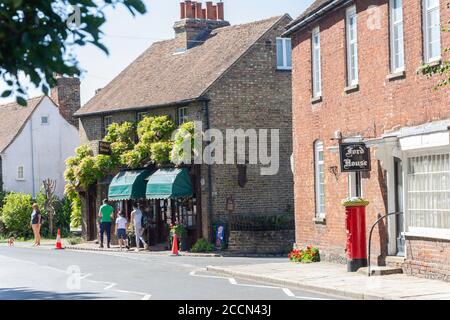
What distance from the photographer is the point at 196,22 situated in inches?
1688

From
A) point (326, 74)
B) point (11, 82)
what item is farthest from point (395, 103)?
point (11, 82)

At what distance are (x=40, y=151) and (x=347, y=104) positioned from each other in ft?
123

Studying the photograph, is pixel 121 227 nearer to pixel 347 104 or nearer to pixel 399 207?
pixel 347 104

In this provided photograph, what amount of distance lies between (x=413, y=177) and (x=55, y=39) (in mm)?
13462

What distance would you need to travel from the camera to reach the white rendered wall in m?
57.4

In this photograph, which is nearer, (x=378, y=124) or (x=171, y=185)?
(x=378, y=124)

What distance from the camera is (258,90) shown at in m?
37.4

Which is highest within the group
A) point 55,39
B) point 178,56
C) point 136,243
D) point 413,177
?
point 178,56

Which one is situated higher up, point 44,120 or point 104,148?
point 44,120

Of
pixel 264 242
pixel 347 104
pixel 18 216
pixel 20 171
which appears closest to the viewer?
pixel 347 104

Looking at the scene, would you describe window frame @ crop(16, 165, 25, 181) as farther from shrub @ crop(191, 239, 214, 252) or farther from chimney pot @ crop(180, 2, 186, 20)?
shrub @ crop(191, 239, 214, 252)

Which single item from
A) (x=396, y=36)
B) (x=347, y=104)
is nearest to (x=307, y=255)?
(x=347, y=104)
